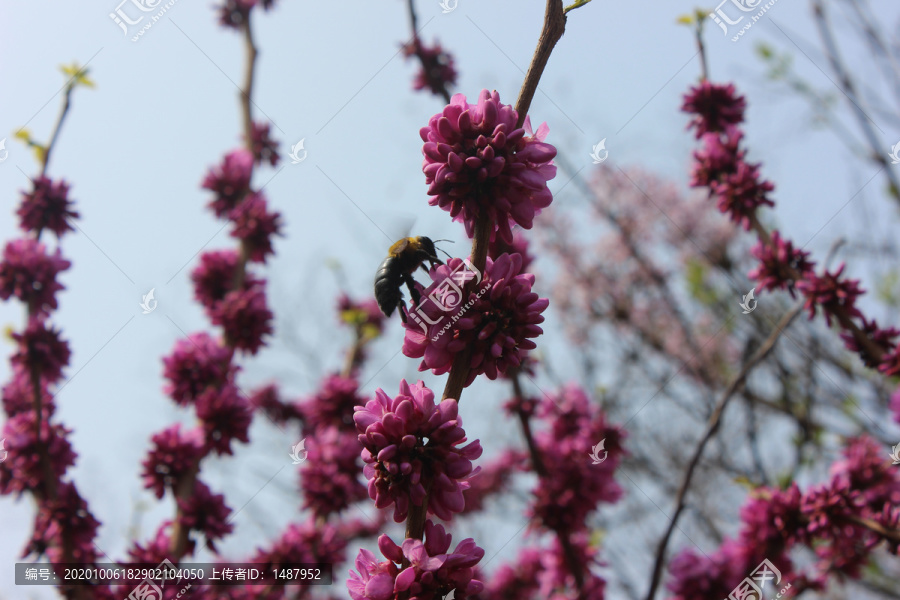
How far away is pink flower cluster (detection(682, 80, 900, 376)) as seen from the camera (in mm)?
3414

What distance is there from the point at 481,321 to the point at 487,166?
20.5 inches

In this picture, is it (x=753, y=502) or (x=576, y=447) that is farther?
(x=576, y=447)

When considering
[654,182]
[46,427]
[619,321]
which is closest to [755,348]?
[619,321]

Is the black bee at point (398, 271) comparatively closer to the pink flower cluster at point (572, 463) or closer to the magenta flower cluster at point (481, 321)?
the magenta flower cluster at point (481, 321)

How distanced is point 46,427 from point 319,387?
2.15 meters

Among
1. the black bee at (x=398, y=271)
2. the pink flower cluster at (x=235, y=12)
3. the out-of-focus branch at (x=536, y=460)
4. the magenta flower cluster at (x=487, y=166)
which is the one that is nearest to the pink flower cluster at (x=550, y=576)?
the out-of-focus branch at (x=536, y=460)

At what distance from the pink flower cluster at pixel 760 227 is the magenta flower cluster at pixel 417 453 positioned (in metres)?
2.61

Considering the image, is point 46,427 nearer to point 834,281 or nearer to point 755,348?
point 834,281

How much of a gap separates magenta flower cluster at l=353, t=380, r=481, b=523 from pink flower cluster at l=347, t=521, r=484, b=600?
0.30ft

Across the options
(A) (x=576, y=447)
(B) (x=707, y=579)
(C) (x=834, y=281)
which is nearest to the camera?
(C) (x=834, y=281)

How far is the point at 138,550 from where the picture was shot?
3.66 metres

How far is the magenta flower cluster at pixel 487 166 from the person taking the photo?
2.03m

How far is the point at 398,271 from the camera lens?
279cm

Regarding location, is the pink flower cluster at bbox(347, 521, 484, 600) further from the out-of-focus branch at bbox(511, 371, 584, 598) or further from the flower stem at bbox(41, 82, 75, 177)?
the flower stem at bbox(41, 82, 75, 177)
